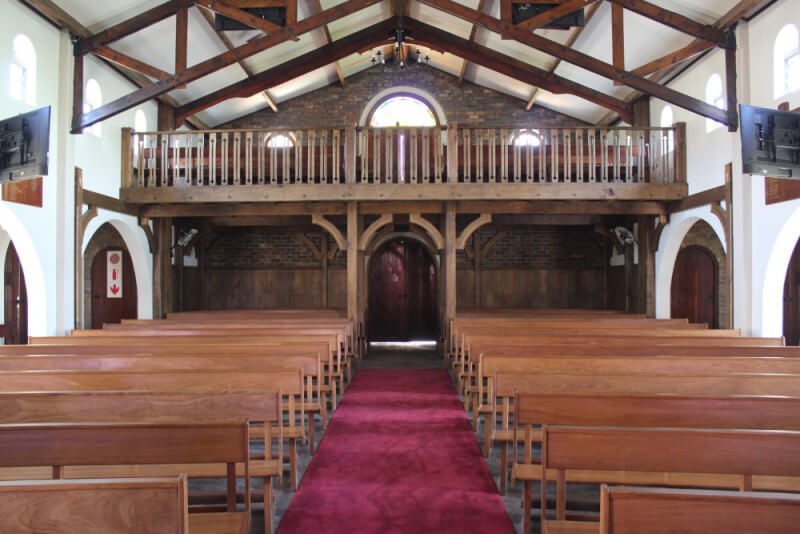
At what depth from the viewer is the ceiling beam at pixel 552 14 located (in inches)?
291

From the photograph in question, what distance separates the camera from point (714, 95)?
322 inches

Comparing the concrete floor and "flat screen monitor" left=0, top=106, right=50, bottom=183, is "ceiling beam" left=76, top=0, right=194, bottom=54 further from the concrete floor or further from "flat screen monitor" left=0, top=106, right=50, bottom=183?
the concrete floor

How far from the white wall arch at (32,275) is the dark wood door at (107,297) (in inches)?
113

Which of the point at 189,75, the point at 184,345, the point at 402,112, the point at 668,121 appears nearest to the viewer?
the point at 184,345

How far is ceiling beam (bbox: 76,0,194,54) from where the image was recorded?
780 centimetres

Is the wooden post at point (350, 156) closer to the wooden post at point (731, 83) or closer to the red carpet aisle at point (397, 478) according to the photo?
the red carpet aisle at point (397, 478)

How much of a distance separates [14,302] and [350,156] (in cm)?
604

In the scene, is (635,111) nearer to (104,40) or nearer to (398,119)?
(398,119)

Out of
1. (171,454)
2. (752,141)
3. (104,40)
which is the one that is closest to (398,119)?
(104,40)

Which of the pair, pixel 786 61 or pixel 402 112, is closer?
pixel 786 61

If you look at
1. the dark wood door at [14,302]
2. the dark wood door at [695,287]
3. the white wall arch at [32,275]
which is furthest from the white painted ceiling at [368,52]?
the dark wood door at [14,302]

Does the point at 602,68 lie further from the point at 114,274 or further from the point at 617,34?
the point at 114,274

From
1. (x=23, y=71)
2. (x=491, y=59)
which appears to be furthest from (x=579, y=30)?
(x=23, y=71)

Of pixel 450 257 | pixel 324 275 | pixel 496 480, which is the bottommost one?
pixel 496 480
